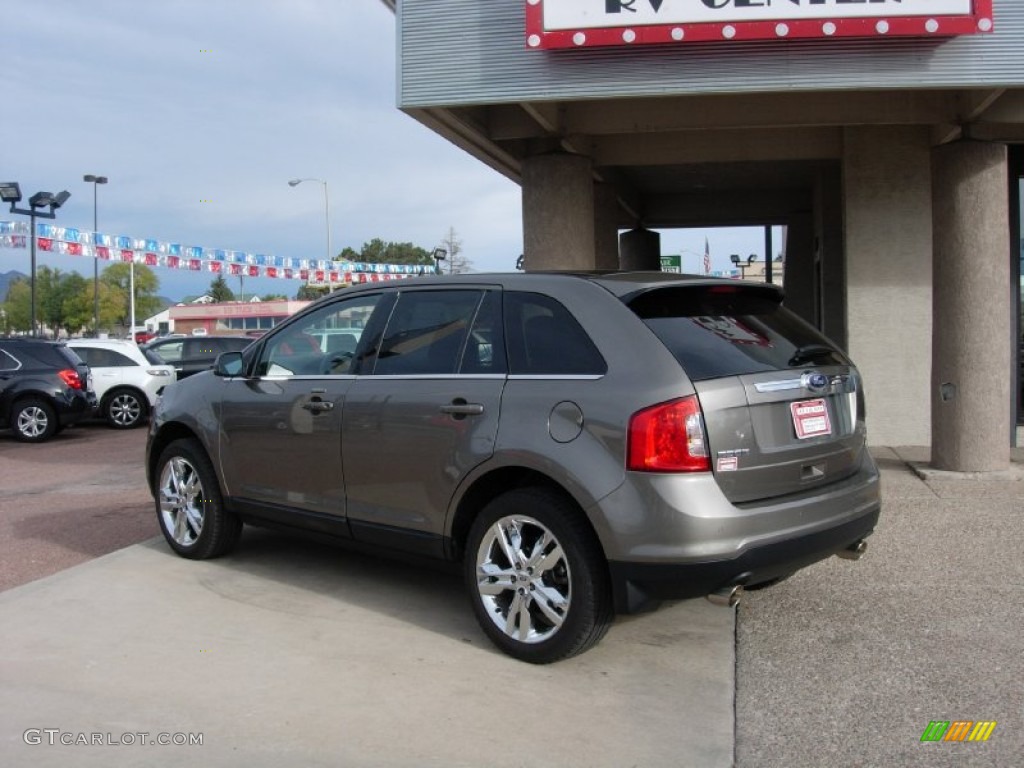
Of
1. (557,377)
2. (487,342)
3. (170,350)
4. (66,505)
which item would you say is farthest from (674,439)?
(170,350)

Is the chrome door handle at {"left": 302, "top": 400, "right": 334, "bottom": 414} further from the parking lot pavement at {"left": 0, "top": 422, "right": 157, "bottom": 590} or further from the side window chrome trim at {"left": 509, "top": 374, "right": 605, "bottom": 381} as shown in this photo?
the parking lot pavement at {"left": 0, "top": 422, "right": 157, "bottom": 590}

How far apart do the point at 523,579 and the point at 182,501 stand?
2894 mm

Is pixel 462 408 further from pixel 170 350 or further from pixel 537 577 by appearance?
pixel 170 350

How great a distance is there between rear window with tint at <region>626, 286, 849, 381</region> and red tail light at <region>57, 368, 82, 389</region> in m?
12.1

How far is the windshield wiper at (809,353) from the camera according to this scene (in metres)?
4.32

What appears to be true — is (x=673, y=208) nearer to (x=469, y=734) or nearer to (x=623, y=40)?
(x=623, y=40)

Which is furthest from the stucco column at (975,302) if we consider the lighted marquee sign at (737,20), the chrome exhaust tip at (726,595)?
the chrome exhaust tip at (726,595)

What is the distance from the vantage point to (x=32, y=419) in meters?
13.8

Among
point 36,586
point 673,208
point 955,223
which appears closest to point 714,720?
point 36,586

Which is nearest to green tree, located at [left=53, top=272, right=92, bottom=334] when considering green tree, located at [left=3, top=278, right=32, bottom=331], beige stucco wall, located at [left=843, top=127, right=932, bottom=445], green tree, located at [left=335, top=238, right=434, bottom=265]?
green tree, located at [left=3, top=278, right=32, bottom=331]

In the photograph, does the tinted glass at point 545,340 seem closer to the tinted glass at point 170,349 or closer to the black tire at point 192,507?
the black tire at point 192,507

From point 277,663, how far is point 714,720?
2.00 metres

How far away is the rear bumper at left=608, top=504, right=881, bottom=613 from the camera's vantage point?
379 centimetres

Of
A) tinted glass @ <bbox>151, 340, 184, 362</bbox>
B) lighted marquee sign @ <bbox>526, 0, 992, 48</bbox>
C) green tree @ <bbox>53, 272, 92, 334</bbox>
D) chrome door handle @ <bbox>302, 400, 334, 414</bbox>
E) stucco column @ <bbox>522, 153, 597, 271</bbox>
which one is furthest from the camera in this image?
green tree @ <bbox>53, 272, 92, 334</bbox>
